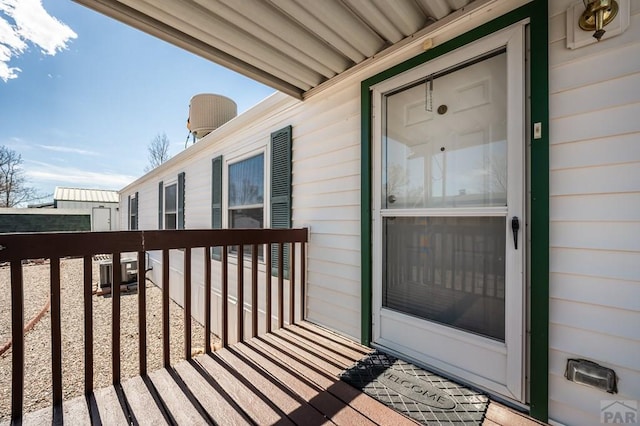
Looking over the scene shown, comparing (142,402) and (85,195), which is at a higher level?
(85,195)

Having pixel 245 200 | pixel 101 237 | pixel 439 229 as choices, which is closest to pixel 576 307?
pixel 439 229

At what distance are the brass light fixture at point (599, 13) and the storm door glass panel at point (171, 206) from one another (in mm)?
6870

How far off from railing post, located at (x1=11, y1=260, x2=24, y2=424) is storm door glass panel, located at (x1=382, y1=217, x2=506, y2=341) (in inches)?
82.4

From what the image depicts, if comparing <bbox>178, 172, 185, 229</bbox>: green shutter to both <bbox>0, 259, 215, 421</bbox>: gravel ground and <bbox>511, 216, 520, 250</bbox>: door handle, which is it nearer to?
<bbox>0, 259, 215, 421</bbox>: gravel ground

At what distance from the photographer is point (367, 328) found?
2086 millimetres

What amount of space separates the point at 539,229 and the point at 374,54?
159cm

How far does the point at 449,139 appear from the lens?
1.69 metres

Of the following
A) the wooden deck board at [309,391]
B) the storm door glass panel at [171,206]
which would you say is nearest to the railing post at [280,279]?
the wooden deck board at [309,391]

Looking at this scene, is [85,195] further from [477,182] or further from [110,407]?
[477,182]

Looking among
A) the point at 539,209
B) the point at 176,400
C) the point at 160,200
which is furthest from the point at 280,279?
the point at 160,200

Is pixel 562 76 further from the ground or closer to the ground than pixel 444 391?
further from the ground

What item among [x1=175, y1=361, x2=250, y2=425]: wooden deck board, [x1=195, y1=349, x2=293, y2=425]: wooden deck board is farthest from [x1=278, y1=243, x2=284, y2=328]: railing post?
[x1=175, y1=361, x2=250, y2=425]: wooden deck board

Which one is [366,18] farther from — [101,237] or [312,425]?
[312,425]

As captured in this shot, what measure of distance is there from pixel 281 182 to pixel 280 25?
164 cm
